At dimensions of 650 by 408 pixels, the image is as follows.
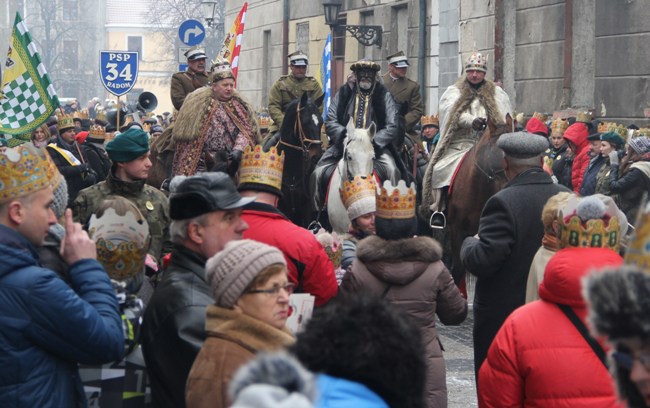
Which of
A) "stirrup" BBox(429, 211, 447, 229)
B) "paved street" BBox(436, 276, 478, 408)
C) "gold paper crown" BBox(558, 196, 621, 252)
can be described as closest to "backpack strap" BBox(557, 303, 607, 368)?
"gold paper crown" BBox(558, 196, 621, 252)

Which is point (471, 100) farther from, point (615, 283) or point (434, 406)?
point (615, 283)

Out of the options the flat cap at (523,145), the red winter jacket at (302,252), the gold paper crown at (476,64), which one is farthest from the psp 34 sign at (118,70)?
the red winter jacket at (302,252)

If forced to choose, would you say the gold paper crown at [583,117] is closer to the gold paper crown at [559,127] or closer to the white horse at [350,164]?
the gold paper crown at [559,127]

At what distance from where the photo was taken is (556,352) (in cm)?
471

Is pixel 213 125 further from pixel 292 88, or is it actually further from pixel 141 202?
pixel 292 88

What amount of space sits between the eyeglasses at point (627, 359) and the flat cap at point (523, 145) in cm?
439

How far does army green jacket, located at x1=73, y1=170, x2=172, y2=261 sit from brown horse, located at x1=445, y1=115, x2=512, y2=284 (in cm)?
410

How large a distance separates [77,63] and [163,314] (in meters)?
101

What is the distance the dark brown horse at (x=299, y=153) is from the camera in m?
14.2

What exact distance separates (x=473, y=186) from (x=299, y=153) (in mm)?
3054

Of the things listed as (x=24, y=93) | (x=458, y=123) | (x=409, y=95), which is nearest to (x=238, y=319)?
(x=24, y=93)

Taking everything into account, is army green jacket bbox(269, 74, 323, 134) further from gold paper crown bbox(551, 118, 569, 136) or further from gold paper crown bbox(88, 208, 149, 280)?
gold paper crown bbox(88, 208, 149, 280)

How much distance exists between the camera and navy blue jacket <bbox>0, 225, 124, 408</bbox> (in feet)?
14.3

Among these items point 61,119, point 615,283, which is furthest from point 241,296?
point 61,119
